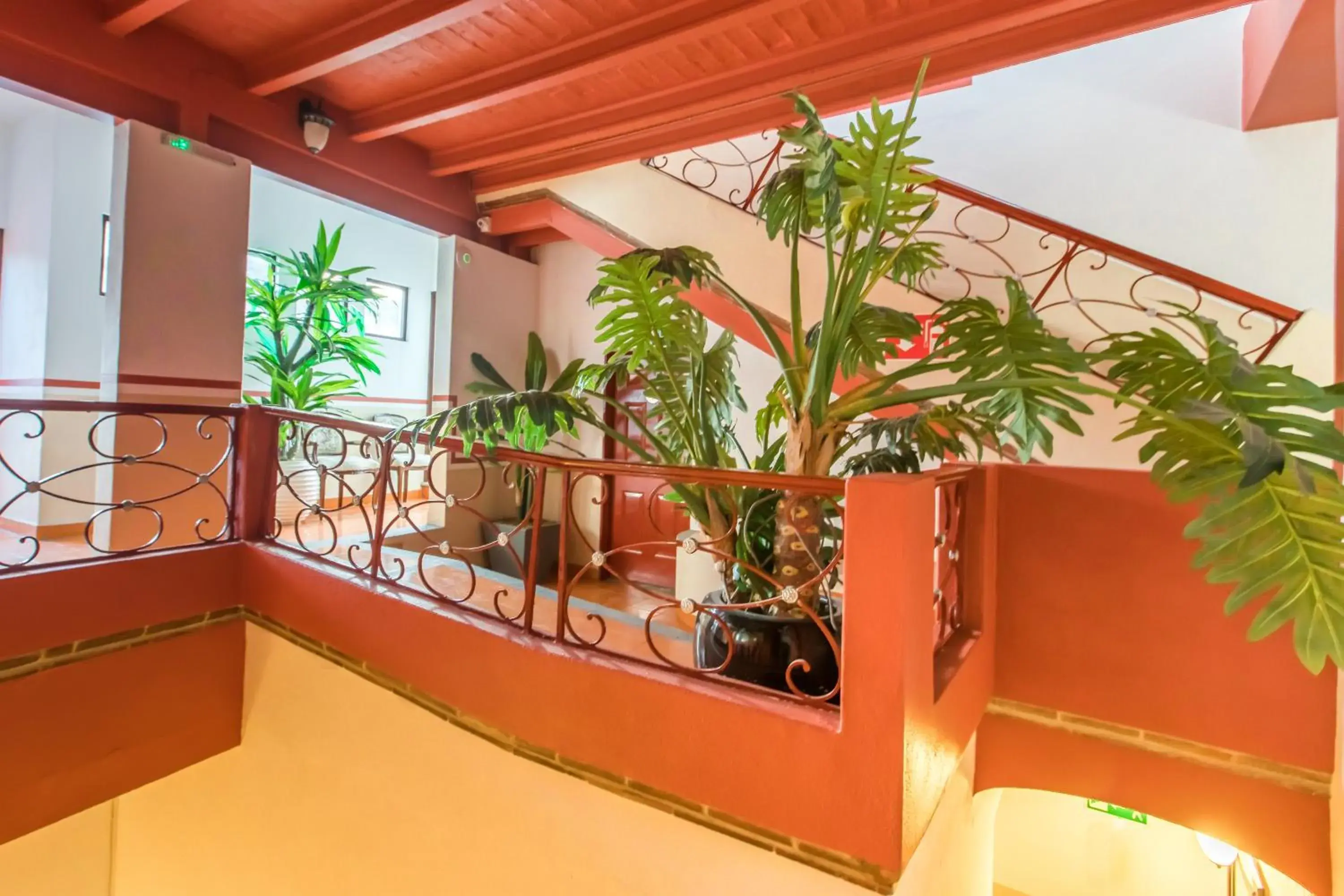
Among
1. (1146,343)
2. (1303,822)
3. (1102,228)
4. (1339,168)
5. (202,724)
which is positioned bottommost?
(202,724)

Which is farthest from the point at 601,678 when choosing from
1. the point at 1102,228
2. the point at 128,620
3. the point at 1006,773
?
the point at 1102,228

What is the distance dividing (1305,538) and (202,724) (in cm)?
361

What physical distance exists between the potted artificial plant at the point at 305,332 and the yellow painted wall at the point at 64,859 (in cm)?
186

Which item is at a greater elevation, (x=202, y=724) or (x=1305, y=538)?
(x=1305, y=538)

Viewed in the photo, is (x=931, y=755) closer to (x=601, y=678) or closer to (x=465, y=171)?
(x=601, y=678)

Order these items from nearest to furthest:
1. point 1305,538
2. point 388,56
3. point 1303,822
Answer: point 1305,538
point 1303,822
point 388,56

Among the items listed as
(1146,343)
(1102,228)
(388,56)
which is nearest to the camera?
(1146,343)

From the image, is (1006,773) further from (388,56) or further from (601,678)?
(388,56)

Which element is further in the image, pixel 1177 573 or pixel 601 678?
pixel 1177 573

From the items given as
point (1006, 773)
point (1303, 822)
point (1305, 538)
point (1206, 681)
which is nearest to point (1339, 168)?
point (1305, 538)

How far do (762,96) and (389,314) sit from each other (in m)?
4.60

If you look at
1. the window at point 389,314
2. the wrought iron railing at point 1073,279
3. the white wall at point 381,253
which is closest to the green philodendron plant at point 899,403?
the wrought iron railing at point 1073,279

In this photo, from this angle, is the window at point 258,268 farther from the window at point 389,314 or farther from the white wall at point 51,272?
the white wall at point 51,272

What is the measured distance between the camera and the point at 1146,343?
57.0 inches
